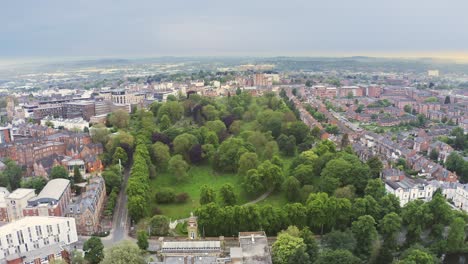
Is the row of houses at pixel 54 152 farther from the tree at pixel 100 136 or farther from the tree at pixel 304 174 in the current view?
the tree at pixel 304 174

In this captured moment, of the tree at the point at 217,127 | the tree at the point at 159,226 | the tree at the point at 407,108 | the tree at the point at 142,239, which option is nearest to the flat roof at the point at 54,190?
the tree at the point at 159,226

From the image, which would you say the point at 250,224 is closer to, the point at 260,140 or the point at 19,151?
the point at 260,140

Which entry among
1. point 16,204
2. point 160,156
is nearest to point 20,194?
point 16,204

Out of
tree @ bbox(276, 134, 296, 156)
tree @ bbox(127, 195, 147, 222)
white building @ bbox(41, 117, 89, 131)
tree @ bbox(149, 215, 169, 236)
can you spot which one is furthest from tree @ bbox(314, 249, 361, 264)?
white building @ bbox(41, 117, 89, 131)

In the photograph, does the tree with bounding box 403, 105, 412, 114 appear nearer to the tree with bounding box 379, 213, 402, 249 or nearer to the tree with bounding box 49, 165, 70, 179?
the tree with bounding box 379, 213, 402, 249

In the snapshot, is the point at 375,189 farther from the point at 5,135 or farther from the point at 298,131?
the point at 5,135

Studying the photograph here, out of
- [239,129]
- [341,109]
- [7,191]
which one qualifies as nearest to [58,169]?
[7,191]
